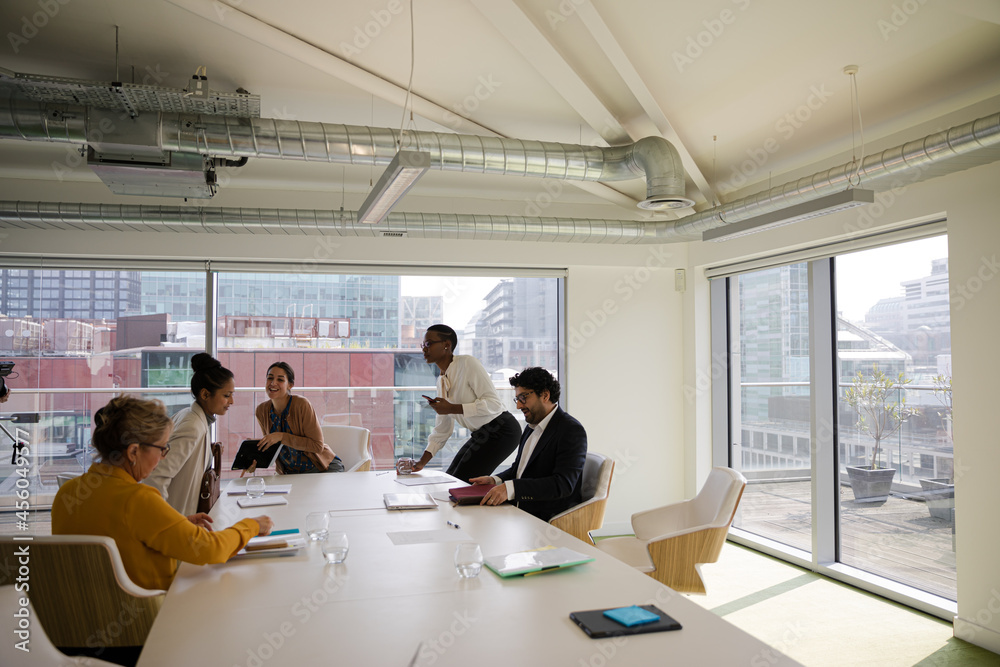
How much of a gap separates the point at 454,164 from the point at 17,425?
4.79m

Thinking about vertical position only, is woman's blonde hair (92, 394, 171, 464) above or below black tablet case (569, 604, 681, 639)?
above

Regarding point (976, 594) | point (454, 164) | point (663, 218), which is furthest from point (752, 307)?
point (454, 164)

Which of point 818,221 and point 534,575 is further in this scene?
point 818,221

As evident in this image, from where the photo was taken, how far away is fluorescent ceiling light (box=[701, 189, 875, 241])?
3.58 metres

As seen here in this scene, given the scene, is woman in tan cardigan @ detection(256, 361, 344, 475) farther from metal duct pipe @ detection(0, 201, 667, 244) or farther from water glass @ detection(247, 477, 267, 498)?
metal duct pipe @ detection(0, 201, 667, 244)

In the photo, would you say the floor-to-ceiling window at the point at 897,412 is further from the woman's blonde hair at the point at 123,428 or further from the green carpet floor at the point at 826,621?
the woman's blonde hair at the point at 123,428

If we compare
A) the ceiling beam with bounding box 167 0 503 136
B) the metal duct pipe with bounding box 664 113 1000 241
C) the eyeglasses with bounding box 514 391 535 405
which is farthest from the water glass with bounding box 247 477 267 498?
the metal duct pipe with bounding box 664 113 1000 241

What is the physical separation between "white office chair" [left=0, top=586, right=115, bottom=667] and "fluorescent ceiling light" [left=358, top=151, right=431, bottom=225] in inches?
82.0

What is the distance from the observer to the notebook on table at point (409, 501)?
3230mm

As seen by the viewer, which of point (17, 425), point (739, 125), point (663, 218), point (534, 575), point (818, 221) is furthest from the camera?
point (663, 218)

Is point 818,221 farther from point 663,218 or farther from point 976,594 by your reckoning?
point 976,594

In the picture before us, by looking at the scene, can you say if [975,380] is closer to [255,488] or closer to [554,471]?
[554,471]

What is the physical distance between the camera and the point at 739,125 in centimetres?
471

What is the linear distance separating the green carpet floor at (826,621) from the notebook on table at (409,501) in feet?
7.14
